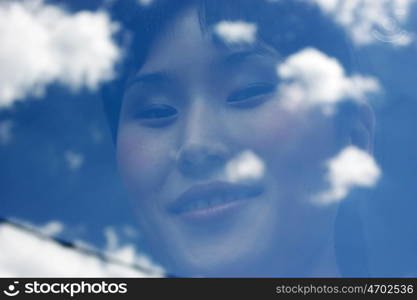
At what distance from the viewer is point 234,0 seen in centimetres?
277

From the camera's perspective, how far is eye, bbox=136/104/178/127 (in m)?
2.71

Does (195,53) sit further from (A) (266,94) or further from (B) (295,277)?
(B) (295,277)

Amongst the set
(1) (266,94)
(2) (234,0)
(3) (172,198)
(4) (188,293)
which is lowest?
(4) (188,293)

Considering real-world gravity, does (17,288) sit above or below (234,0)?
below

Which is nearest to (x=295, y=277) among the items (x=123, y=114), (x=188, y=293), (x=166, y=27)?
(x=188, y=293)

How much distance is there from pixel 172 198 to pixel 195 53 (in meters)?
0.61

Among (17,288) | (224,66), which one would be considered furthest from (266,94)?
(17,288)

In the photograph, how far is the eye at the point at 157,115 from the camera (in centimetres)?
271

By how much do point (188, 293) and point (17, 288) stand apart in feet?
2.15

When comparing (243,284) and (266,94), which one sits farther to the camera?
(266,94)

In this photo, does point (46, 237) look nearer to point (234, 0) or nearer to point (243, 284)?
point (243, 284)

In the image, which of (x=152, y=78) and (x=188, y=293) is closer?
(x=188, y=293)

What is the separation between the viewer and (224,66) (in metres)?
2.72

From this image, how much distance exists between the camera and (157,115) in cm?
274
